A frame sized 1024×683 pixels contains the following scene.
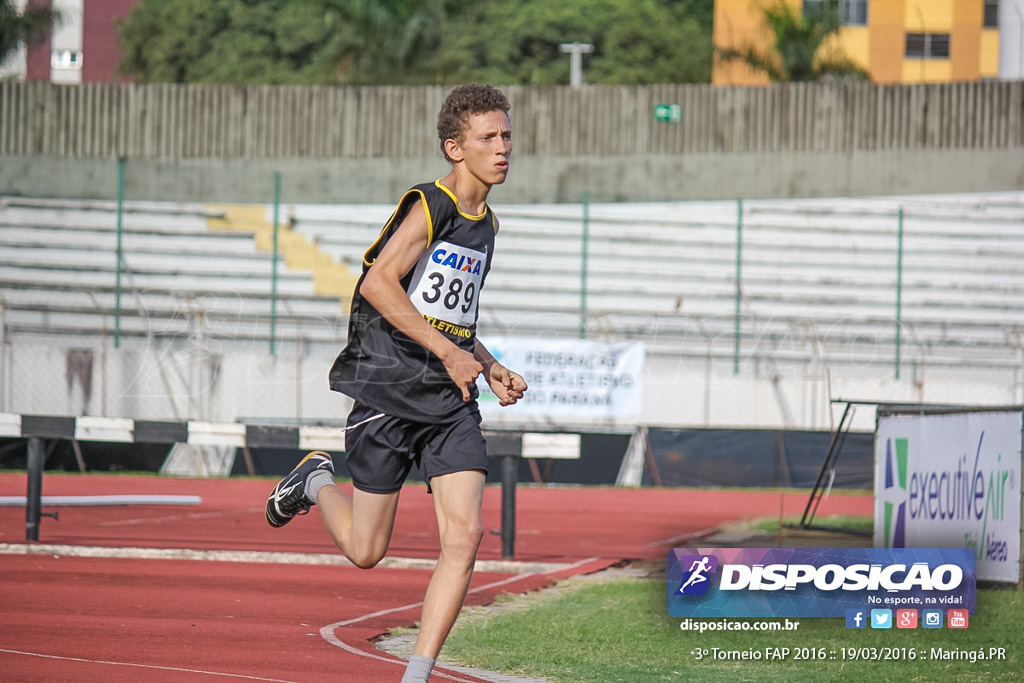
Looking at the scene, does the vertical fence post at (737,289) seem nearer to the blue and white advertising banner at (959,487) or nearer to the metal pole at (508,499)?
the metal pole at (508,499)

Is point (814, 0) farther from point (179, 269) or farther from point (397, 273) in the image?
point (397, 273)

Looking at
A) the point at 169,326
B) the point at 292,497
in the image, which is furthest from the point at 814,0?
the point at 292,497

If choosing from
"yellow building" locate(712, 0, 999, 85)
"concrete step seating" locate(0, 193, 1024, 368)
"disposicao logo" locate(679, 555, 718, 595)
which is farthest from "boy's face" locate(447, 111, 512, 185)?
"yellow building" locate(712, 0, 999, 85)

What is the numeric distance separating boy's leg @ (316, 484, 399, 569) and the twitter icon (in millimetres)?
2652

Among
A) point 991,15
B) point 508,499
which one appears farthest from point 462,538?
point 991,15

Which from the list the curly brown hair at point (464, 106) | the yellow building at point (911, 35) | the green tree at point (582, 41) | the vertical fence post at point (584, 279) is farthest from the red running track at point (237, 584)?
the green tree at point (582, 41)

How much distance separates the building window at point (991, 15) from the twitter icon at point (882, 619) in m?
46.4

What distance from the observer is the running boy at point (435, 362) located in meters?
4.58

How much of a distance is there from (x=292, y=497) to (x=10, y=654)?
1607mm

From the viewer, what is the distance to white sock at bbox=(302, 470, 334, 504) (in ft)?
17.6

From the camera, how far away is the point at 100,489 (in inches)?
655

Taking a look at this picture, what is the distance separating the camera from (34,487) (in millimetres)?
10188

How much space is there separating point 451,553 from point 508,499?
5327 mm

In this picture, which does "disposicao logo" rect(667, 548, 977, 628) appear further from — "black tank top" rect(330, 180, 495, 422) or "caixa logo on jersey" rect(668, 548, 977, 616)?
"black tank top" rect(330, 180, 495, 422)
